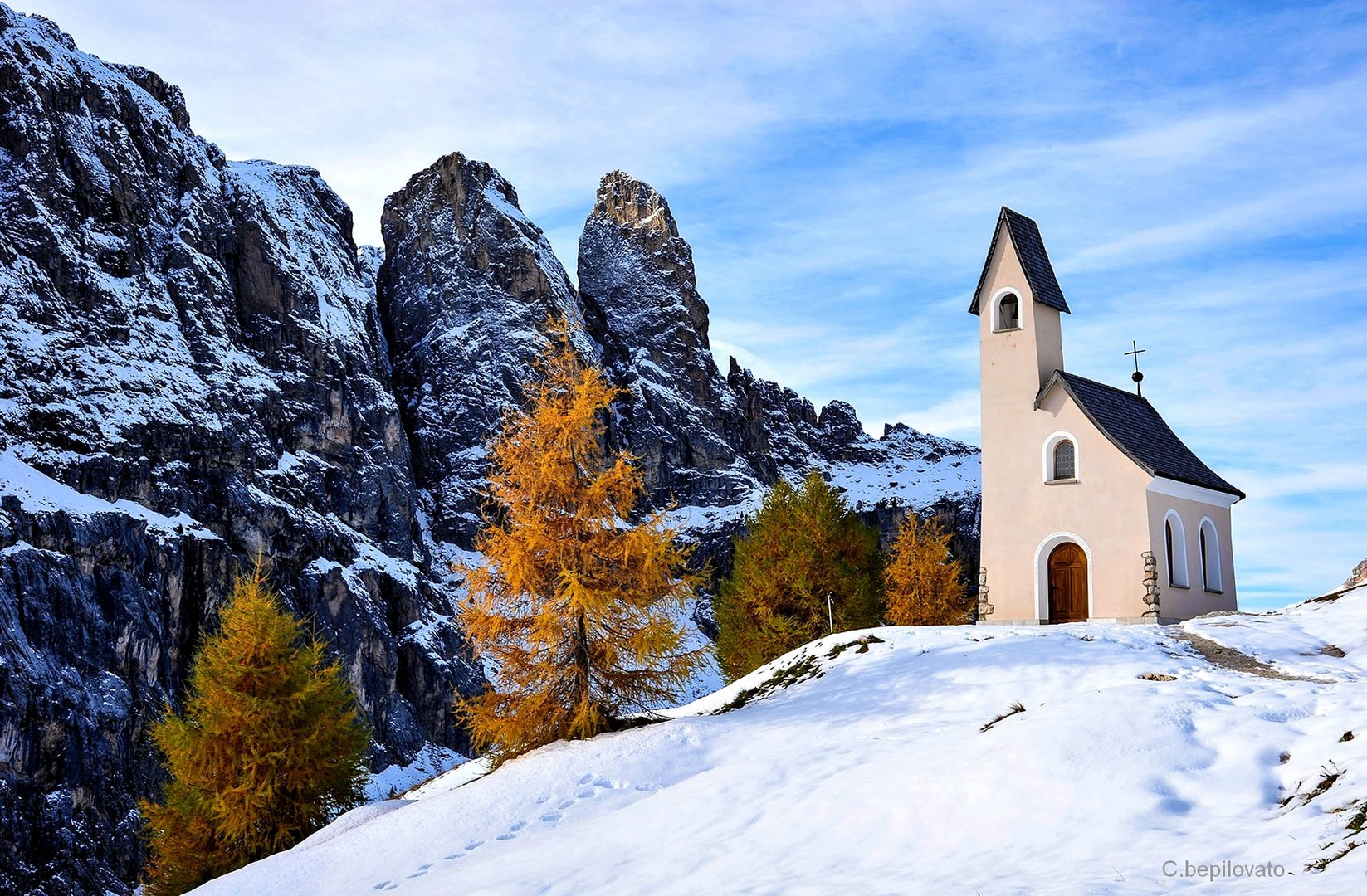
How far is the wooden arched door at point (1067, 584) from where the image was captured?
2777 cm

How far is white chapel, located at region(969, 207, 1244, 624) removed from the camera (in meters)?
27.1

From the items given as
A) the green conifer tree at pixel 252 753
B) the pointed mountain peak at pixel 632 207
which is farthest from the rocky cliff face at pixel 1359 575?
the pointed mountain peak at pixel 632 207

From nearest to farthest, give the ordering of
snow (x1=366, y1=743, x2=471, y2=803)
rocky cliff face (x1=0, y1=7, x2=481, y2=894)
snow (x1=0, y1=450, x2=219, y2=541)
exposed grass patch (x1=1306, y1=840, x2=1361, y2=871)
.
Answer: exposed grass patch (x1=1306, y1=840, x2=1361, y2=871) < rocky cliff face (x1=0, y1=7, x2=481, y2=894) < snow (x1=0, y1=450, x2=219, y2=541) < snow (x1=366, y1=743, x2=471, y2=803)

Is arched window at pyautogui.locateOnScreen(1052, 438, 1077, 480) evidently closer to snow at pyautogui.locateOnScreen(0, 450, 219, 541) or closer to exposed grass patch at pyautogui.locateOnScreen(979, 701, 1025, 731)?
exposed grass patch at pyautogui.locateOnScreen(979, 701, 1025, 731)

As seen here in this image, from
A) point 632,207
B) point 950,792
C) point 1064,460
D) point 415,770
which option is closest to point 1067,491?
point 1064,460

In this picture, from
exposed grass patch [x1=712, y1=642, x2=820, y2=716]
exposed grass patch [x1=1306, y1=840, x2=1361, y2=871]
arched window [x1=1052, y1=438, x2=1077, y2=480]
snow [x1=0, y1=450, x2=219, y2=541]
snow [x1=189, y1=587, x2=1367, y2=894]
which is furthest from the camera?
snow [x1=0, y1=450, x2=219, y2=541]

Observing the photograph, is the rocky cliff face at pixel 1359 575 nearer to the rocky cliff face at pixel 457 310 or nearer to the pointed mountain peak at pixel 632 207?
the rocky cliff face at pixel 457 310

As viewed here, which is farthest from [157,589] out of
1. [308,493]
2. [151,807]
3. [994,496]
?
[994,496]

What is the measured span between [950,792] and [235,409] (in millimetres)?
115057

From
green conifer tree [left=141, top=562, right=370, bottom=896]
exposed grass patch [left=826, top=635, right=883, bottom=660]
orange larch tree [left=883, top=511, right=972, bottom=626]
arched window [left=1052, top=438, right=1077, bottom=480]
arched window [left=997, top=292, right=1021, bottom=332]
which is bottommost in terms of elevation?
green conifer tree [left=141, top=562, right=370, bottom=896]

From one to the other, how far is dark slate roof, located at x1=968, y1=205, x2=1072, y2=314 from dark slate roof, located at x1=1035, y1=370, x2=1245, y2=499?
2.24m

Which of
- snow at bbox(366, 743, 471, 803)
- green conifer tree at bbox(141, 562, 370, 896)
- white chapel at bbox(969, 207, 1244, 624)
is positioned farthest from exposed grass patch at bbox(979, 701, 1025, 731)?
snow at bbox(366, 743, 471, 803)

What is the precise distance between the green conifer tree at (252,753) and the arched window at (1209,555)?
21280mm

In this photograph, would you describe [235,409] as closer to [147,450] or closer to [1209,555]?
[147,450]
